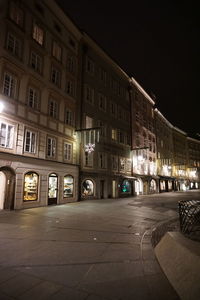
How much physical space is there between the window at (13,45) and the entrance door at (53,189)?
1032cm

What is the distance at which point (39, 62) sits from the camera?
17.1 metres

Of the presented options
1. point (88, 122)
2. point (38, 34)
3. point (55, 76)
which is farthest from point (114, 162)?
point (38, 34)

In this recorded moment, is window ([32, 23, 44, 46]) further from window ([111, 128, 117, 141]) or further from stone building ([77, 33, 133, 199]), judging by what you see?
window ([111, 128, 117, 141])

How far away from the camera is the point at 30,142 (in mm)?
15242

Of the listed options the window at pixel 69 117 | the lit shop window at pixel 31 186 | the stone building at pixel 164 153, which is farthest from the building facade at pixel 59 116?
the stone building at pixel 164 153

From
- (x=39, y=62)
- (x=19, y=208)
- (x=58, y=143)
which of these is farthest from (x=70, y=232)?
(x=39, y=62)

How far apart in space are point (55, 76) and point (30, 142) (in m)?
7.66

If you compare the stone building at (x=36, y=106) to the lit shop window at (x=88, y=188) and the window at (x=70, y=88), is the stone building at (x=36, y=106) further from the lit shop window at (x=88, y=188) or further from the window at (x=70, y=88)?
the lit shop window at (x=88, y=188)

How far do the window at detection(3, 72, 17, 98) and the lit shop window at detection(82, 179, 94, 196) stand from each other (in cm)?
1176

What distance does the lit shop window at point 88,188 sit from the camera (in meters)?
21.3

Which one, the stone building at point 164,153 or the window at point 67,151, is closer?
the window at point 67,151

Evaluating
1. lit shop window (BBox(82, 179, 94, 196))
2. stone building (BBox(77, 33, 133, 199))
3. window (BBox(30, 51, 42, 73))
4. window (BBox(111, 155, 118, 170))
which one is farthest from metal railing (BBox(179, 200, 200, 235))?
window (BBox(111, 155, 118, 170))

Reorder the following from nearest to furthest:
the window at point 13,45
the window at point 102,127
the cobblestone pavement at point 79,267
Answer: the cobblestone pavement at point 79,267
the window at point 13,45
the window at point 102,127

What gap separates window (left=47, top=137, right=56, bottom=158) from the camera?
17.0 m
